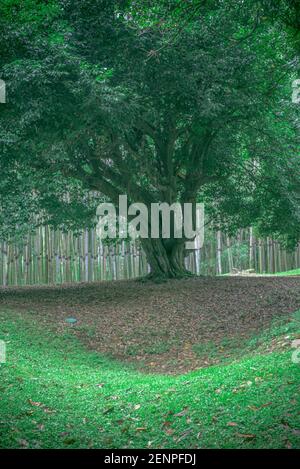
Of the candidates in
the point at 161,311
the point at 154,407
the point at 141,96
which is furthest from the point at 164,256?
the point at 154,407

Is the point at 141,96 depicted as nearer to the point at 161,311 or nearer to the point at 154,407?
the point at 161,311

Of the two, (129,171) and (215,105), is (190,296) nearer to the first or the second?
(129,171)

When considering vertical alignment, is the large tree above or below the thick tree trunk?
above

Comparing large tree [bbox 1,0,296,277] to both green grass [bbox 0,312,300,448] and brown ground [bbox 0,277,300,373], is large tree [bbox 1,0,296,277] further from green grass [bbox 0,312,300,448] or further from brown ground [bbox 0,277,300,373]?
green grass [bbox 0,312,300,448]

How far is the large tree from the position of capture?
9070 mm

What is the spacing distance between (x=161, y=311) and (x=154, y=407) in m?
5.03

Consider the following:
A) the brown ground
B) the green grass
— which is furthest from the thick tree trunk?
the green grass

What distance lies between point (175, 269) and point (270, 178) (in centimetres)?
271

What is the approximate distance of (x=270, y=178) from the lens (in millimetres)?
12508

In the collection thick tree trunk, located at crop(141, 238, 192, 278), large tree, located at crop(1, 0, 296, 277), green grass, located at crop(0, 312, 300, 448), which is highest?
large tree, located at crop(1, 0, 296, 277)

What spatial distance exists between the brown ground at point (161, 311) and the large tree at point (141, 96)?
5.40 ft

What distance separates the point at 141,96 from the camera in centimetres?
997

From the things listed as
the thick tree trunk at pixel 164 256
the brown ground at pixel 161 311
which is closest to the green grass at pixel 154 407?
the brown ground at pixel 161 311

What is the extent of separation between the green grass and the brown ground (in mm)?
1428
